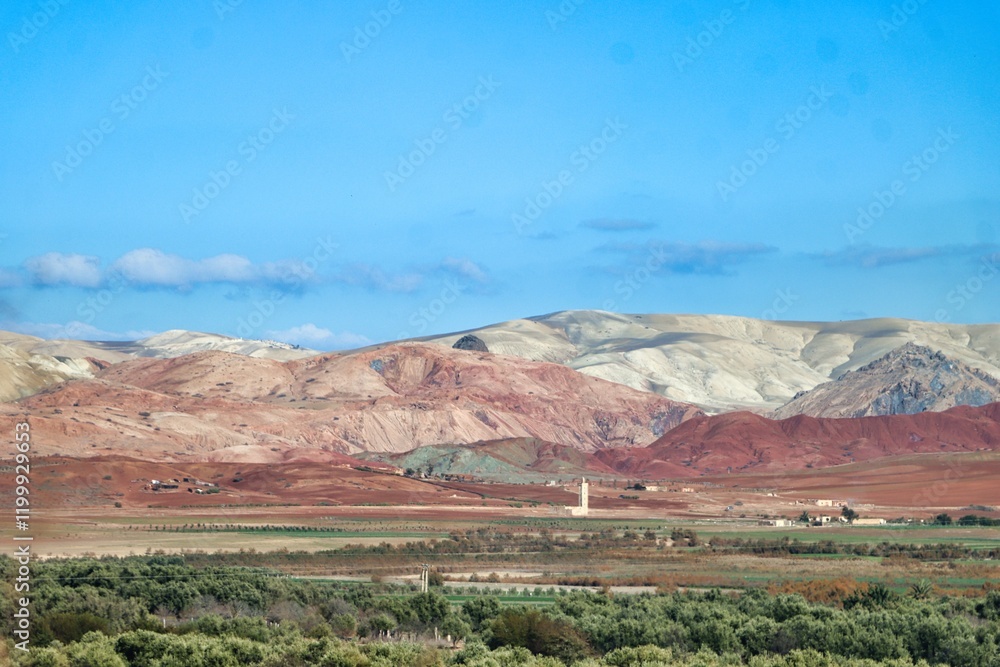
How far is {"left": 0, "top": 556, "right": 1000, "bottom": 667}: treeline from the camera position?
32094 millimetres

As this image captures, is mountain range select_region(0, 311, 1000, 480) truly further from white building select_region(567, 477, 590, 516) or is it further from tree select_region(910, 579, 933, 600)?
tree select_region(910, 579, 933, 600)

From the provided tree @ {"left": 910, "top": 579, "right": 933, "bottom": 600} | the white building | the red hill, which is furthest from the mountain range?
tree @ {"left": 910, "top": 579, "right": 933, "bottom": 600}

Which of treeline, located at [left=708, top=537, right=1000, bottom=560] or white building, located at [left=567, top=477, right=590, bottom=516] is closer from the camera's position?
treeline, located at [left=708, top=537, right=1000, bottom=560]

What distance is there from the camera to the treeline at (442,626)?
32.1m

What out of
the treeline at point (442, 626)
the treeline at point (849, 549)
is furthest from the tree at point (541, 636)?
the treeline at point (849, 549)

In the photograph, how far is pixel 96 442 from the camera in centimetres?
12988

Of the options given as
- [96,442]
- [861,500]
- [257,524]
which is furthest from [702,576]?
[96,442]

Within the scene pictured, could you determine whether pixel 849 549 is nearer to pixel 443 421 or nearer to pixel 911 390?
pixel 443 421

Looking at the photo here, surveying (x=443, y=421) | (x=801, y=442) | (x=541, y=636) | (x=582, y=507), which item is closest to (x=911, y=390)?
(x=801, y=442)

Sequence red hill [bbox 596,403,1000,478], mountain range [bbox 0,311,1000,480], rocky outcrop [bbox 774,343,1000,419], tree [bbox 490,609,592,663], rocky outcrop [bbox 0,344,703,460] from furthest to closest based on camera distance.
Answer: rocky outcrop [bbox 774,343,1000,419] < red hill [bbox 596,403,1000,478] < mountain range [bbox 0,311,1000,480] < rocky outcrop [bbox 0,344,703,460] < tree [bbox 490,609,592,663]

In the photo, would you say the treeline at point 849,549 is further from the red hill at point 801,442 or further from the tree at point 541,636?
the red hill at point 801,442

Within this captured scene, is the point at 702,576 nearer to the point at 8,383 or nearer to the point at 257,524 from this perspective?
the point at 257,524

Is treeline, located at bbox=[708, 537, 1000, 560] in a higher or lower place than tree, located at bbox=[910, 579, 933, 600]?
higher

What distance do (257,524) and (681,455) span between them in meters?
88.1
